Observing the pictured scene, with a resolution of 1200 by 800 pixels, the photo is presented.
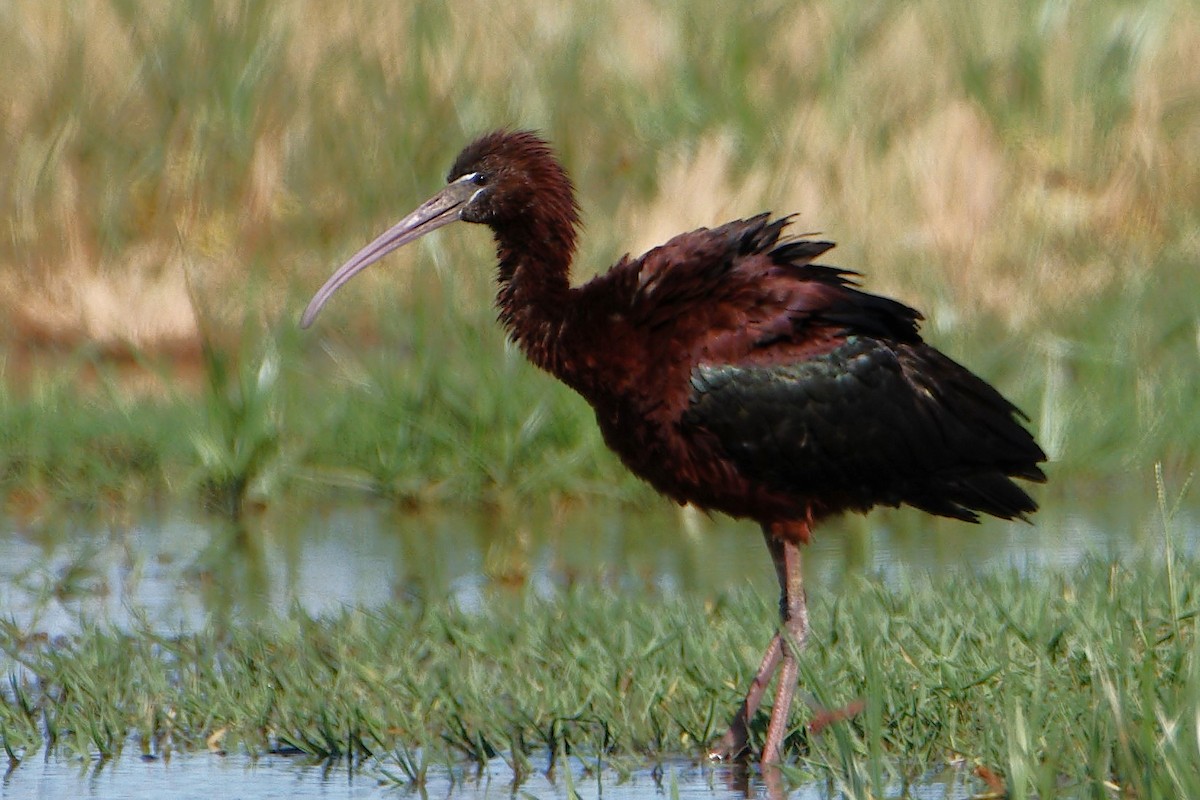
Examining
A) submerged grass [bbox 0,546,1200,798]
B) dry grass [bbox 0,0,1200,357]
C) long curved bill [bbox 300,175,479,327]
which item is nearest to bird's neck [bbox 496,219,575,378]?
long curved bill [bbox 300,175,479,327]

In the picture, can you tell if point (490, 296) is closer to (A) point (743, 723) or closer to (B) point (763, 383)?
(B) point (763, 383)

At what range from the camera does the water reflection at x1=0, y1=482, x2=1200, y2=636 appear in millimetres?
6785

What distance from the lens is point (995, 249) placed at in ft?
34.7

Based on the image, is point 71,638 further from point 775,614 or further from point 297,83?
point 297,83

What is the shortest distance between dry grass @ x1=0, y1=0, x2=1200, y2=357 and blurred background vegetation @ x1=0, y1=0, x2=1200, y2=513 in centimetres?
2

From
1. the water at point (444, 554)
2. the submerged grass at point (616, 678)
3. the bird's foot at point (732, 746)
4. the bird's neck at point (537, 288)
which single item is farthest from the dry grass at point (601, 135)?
the bird's foot at point (732, 746)

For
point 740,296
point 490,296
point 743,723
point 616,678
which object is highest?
point 490,296

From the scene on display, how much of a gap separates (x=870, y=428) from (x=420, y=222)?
1.45 meters

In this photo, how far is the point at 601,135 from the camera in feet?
37.2

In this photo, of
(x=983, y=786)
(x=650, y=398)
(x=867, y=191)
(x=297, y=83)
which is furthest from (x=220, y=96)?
(x=983, y=786)

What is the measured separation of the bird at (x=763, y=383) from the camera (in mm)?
5527

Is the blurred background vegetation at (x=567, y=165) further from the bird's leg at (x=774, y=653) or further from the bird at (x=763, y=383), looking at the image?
the bird's leg at (x=774, y=653)

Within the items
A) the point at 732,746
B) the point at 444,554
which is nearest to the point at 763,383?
the point at 732,746

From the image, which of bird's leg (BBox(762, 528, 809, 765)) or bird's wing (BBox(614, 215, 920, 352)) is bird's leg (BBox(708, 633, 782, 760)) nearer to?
bird's leg (BBox(762, 528, 809, 765))
